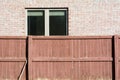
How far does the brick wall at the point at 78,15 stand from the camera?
1404 cm

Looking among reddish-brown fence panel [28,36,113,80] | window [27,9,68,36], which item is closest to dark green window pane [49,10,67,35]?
window [27,9,68,36]

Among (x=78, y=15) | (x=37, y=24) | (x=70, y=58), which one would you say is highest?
(x=78, y=15)

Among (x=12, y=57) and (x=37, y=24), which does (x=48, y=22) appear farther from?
(x=12, y=57)

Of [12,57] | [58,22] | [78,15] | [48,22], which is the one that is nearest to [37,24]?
[48,22]

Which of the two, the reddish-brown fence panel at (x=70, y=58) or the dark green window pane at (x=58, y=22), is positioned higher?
the dark green window pane at (x=58, y=22)

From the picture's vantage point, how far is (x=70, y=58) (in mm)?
11648

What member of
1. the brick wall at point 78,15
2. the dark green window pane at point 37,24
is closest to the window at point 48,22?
the dark green window pane at point 37,24

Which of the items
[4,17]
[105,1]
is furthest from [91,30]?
[4,17]

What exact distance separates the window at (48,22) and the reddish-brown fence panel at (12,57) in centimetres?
249

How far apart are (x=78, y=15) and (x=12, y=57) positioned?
3.65m

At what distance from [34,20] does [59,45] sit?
2901 millimetres

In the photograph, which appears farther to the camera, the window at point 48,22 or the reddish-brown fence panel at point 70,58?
the window at point 48,22

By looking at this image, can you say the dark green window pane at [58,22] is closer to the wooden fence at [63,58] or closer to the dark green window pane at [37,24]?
the dark green window pane at [37,24]

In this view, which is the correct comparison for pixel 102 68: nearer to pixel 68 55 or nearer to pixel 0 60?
pixel 68 55
